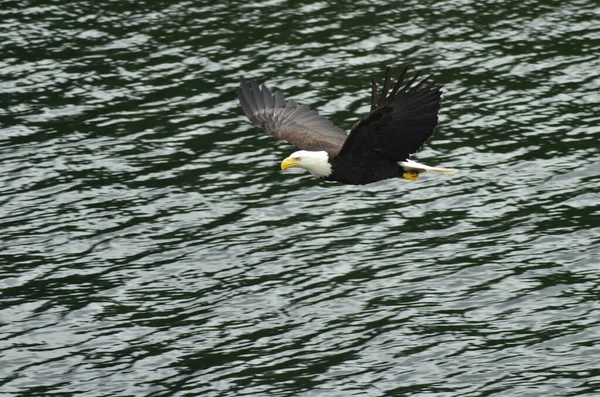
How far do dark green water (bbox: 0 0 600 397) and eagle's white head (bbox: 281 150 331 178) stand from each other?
282cm

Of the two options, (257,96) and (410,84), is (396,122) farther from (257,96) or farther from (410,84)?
(257,96)

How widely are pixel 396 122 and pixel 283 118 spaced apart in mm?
3884

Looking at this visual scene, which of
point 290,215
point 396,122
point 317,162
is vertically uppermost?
point 396,122

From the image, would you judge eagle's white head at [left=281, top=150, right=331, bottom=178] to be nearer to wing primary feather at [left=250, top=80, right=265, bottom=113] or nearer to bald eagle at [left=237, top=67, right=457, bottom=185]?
bald eagle at [left=237, top=67, right=457, bottom=185]

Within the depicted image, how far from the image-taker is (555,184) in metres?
23.5

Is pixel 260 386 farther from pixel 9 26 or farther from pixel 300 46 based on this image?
pixel 9 26

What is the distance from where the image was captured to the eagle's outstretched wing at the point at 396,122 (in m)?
15.9

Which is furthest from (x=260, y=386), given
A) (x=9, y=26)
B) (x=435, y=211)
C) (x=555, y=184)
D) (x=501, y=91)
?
(x=9, y=26)

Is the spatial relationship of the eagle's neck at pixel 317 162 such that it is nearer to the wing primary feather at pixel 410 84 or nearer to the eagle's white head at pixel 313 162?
the eagle's white head at pixel 313 162

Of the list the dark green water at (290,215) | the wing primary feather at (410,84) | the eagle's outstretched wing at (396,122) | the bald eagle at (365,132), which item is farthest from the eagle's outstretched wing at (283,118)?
the wing primary feather at (410,84)

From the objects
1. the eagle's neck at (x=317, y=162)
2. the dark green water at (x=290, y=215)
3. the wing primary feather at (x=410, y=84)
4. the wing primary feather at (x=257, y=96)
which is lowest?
the dark green water at (x=290, y=215)

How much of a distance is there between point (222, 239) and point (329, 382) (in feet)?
16.7

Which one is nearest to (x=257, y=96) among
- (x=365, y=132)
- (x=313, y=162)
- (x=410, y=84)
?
(x=313, y=162)

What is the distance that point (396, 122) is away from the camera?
16.4 m
